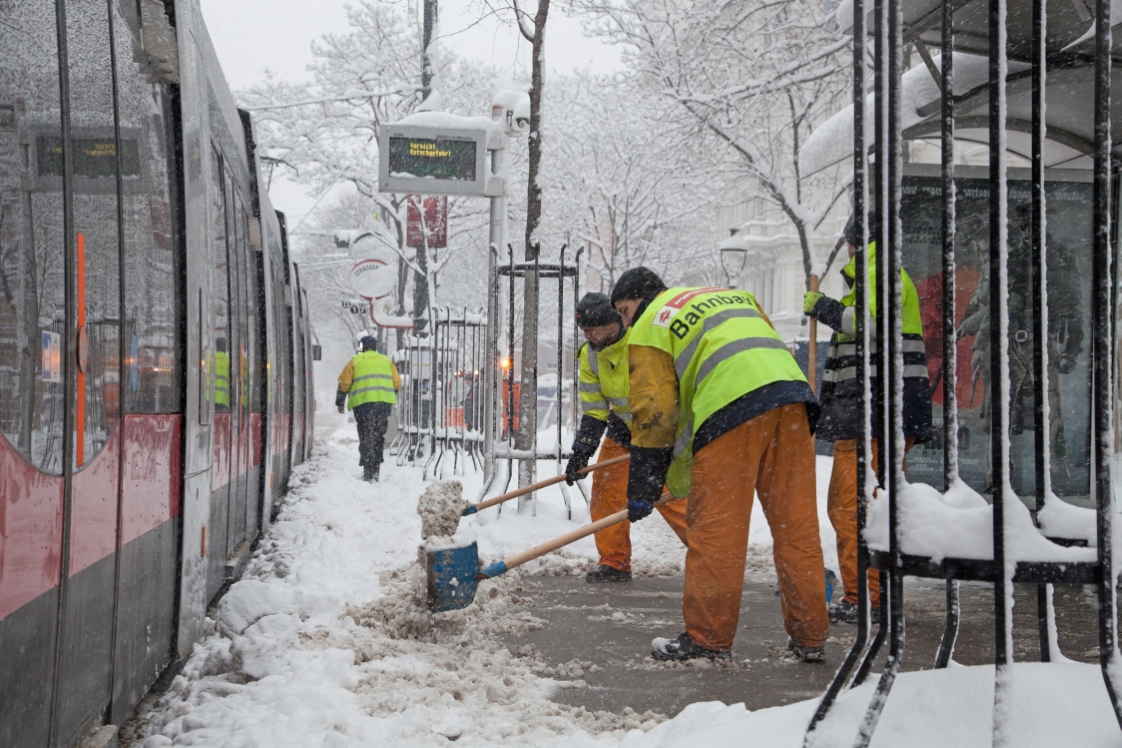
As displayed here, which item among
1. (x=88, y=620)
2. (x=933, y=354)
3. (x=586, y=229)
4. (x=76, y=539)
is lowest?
(x=88, y=620)

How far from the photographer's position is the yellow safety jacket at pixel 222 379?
190 inches

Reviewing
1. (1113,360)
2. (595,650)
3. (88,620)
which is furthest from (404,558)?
(1113,360)

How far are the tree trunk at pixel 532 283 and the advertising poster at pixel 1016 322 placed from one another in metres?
3.52

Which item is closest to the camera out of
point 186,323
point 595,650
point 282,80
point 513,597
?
point 186,323

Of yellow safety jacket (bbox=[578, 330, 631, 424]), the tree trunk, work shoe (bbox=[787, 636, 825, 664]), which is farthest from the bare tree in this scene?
work shoe (bbox=[787, 636, 825, 664])

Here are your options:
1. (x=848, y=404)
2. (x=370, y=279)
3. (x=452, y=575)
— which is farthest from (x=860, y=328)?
(x=370, y=279)

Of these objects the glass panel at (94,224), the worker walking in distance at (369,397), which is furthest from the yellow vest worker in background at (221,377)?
the worker walking in distance at (369,397)

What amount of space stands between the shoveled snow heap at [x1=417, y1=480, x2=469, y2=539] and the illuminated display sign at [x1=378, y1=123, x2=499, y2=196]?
204 inches

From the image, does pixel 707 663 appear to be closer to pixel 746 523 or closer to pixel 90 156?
pixel 746 523

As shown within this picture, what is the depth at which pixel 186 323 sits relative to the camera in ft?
12.7

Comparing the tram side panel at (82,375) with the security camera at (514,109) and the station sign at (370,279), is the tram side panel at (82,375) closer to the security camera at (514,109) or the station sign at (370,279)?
the security camera at (514,109)

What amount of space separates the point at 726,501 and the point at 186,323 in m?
2.30

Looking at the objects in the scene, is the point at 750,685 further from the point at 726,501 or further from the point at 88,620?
the point at 88,620

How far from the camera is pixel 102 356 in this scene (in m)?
2.86
